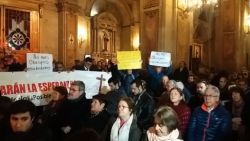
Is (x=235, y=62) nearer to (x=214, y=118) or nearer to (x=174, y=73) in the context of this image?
(x=174, y=73)

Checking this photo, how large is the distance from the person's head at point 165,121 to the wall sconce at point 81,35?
13.0m

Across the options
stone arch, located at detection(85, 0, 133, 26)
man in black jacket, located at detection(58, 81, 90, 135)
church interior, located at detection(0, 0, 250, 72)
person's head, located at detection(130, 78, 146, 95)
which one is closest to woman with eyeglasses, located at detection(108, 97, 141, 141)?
man in black jacket, located at detection(58, 81, 90, 135)

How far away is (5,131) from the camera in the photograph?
3395 millimetres

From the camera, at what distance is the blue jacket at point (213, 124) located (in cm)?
432

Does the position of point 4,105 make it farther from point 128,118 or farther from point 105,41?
point 105,41

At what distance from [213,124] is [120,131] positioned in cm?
130

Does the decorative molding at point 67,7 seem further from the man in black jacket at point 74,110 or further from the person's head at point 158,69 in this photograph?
the man in black jacket at point 74,110

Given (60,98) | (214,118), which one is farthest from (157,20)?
(214,118)

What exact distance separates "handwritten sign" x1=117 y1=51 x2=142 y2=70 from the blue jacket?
3666 millimetres

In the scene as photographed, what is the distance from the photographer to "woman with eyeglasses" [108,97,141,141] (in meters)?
3.91

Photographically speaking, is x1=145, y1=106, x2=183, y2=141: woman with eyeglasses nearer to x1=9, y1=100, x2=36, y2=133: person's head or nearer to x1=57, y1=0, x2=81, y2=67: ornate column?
x1=9, y1=100, x2=36, y2=133: person's head

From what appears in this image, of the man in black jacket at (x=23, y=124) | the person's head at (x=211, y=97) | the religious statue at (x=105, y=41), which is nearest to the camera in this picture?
the man in black jacket at (x=23, y=124)

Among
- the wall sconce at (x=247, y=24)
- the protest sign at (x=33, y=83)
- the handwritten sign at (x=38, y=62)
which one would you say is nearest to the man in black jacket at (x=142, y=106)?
the protest sign at (x=33, y=83)

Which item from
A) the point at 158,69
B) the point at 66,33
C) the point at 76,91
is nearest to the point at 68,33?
the point at 66,33
